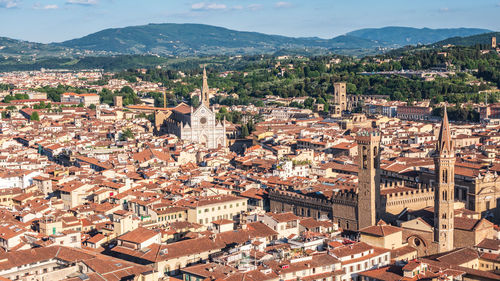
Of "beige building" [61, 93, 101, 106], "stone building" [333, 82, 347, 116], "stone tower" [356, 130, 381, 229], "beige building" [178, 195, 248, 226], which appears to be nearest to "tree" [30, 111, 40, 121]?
"beige building" [61, 93, 101, 106]

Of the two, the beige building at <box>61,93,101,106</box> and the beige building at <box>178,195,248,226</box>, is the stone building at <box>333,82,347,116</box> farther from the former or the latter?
the beige building at <box>178,195,248,226</box>

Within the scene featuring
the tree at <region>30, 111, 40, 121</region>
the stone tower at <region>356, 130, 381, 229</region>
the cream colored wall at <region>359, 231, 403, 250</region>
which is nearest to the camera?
the cream colored wall at <region>359, 231, 403, 250</region>

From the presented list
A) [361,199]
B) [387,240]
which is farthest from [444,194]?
[361,199]

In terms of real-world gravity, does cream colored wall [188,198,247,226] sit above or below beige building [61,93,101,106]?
below

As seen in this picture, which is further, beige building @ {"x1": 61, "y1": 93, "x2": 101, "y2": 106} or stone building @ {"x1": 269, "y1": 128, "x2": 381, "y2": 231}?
beige building @ {"x1": 61, "y1": 93, "x2": 101, "y2": 106}

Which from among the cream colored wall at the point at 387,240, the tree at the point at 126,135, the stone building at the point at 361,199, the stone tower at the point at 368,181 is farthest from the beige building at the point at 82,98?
the cream colored wall at the point at 387,240
